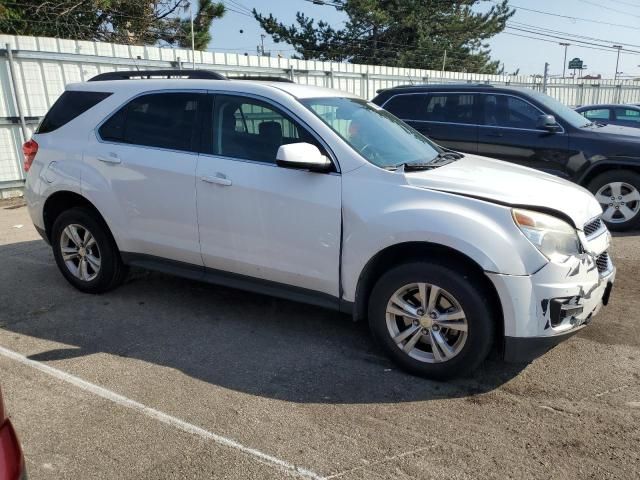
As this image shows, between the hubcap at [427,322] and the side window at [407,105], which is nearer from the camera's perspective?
the hubcap at [427,322]

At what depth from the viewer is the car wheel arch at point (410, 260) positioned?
333 cm

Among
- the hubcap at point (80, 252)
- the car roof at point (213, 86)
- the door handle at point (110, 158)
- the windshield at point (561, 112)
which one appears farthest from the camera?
the windshield at point (561, 112)

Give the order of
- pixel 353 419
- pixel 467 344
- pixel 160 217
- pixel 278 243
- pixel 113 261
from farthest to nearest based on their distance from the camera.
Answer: pixel 113 261, pixel 160 217, pixel 278 243, pixel 467 344, pixel 353 419

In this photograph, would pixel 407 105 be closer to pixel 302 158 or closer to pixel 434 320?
pixel 302 158

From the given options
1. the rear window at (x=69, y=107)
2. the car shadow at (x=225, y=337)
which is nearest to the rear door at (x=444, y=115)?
the car shadow at (x=225, y=337)

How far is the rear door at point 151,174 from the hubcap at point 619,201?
5.59m

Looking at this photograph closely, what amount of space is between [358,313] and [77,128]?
10.0 ft

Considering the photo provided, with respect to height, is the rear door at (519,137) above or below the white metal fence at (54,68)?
below

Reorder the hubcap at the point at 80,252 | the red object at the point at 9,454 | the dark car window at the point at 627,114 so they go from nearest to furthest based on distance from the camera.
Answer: the red object at the point at 9,454, the hubcap at the point at 80,252, the dark car window at the point at 627,114

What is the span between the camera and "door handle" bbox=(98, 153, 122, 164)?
4590 millimetres

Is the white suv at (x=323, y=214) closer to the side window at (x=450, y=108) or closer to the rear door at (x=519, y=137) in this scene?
the rear door at (x=519, y=137)

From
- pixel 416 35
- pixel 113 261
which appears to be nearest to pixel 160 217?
pixel 113 261

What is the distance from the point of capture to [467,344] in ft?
11.0

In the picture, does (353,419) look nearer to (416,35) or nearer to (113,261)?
(113,261)
